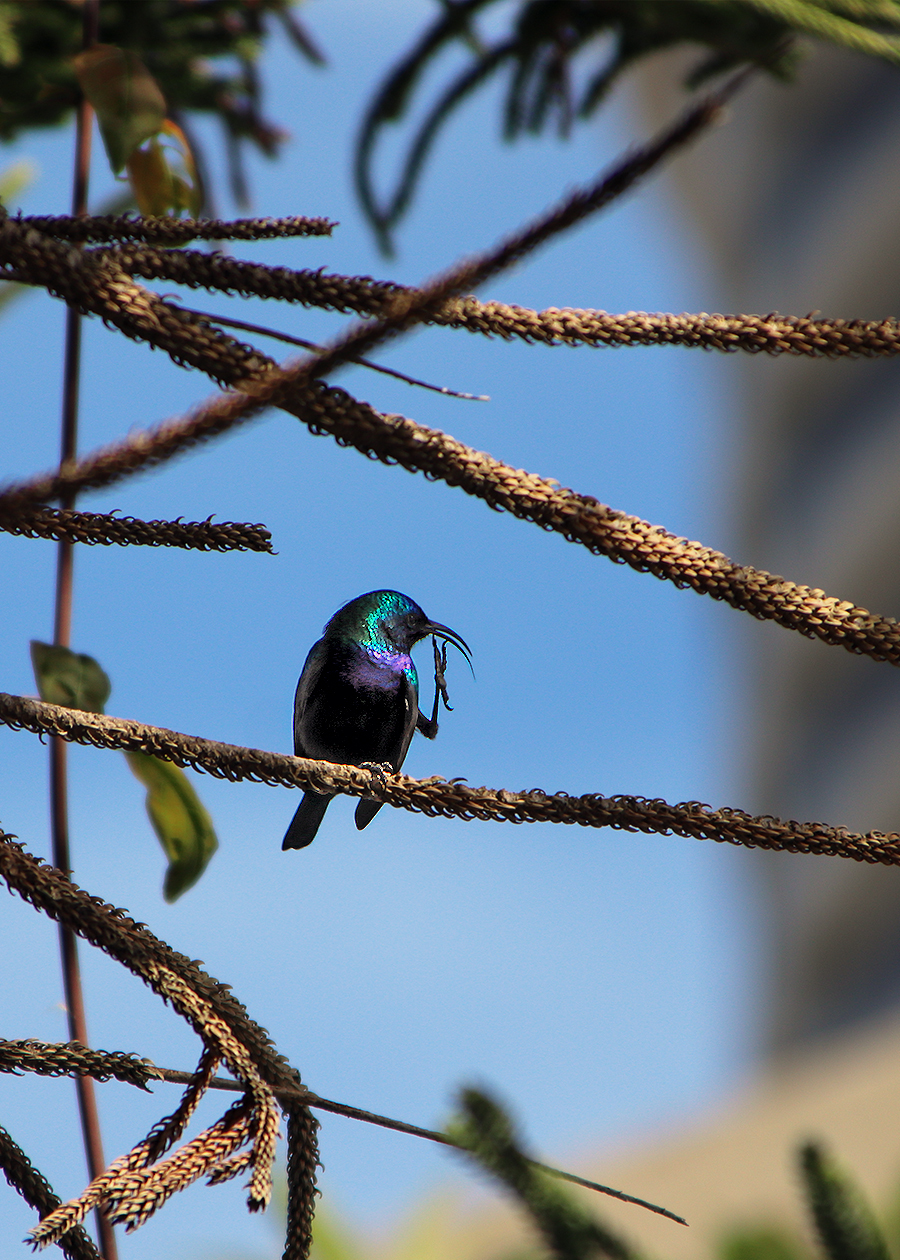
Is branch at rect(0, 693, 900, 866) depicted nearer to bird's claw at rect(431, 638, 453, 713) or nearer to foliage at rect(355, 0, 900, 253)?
bird's claw at rect(431, 638, 453, 713)

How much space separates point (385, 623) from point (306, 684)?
0.68 feet

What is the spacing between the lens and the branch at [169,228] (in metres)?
1.48

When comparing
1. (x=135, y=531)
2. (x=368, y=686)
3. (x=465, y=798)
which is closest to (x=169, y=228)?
(x=135, y=531)

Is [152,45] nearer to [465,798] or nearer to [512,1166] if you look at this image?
[465,798]

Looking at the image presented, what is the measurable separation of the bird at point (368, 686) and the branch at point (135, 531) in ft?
2.79

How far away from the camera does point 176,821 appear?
203 cm

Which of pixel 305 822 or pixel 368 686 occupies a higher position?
pixel 368 686

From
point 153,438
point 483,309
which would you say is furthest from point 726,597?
point 153,438

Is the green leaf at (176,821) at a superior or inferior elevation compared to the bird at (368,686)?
inferior

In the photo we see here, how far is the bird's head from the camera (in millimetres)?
2326

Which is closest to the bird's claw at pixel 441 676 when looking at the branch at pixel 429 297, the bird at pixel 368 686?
the bird at pixel 368 686

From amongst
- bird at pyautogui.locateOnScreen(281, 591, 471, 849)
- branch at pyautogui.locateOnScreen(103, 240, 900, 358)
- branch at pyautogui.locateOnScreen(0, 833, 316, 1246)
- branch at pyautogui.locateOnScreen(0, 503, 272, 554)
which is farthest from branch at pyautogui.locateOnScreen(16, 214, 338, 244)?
bird at pyautogui.locateOnScreen(281, 591, 471, 849)

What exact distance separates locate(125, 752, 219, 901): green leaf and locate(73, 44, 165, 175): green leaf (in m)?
1.16

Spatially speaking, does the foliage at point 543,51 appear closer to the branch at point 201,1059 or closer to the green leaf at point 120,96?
the green leaf at point 120,96
